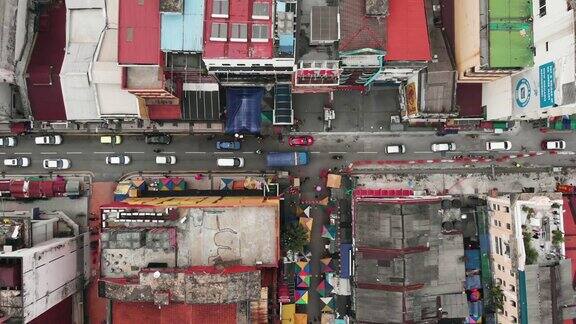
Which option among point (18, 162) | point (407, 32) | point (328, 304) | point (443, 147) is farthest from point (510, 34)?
point (18, 162)

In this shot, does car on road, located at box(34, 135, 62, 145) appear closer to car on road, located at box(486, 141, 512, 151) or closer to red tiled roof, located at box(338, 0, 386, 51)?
red tiled roof, located at box(338, 0, 386, 51)

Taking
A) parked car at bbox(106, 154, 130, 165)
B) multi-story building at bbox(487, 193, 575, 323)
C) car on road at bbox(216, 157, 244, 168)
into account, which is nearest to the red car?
car on road at bbox(216, 157, 244, 168)

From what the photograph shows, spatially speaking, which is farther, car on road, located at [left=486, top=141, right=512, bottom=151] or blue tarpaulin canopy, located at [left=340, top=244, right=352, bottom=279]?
car on road, located at [left=486, top=141, right=512, bottom=151]

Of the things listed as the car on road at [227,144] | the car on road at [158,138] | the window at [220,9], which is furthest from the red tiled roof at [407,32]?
the car on road at [158,138]

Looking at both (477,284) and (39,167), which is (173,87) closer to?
(39,167)

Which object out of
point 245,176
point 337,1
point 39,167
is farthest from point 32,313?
point 337,1

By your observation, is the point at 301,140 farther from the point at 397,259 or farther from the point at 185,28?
the point at 185,28
